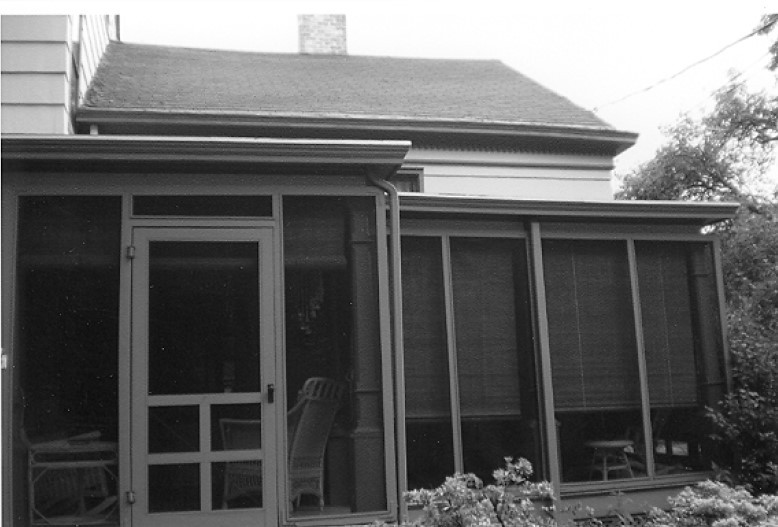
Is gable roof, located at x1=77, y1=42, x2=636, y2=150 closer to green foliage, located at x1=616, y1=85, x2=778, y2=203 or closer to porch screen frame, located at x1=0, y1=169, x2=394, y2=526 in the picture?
green foliage, located at x1=616, y1=85, x2=778, y2=203

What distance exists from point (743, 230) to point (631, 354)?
3.69 meters

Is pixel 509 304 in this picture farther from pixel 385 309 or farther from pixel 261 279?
pixel 261 279

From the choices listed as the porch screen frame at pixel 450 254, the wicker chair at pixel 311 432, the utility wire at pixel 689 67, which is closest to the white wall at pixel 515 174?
the utility wire at pixel 689 67

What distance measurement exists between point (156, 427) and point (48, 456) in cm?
70

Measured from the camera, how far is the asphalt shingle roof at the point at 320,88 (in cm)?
884

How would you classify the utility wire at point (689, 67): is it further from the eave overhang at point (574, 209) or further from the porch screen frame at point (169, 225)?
the porch screen frame at point (169, 225)

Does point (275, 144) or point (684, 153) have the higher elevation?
point (684, 153)

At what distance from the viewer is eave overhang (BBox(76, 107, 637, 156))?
8.16m

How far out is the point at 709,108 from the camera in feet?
37.0

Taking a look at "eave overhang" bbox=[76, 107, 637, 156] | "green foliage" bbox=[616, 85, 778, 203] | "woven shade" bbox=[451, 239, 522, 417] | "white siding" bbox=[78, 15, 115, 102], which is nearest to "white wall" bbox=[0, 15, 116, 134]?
"white siding" bbox=[78, 15, 115, 102]

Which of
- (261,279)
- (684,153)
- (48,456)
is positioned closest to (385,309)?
(261,279)

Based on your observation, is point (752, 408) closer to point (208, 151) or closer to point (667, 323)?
point (667, 323)

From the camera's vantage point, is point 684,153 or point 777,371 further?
point 684,153

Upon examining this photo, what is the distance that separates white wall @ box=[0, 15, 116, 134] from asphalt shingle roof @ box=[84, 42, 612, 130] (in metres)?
1.40
